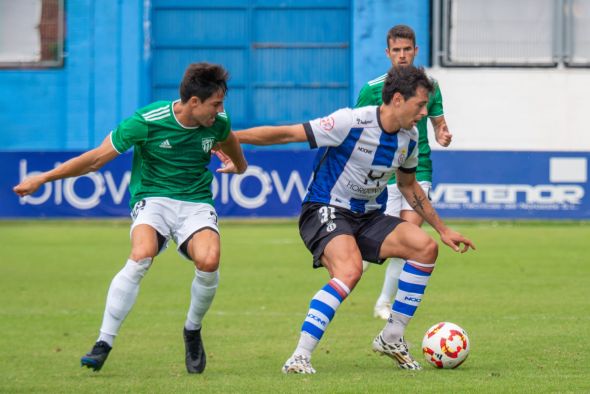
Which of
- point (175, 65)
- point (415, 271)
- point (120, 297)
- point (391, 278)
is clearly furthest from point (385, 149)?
point (175, 65)

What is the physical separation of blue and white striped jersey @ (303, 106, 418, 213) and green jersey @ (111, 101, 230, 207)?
0.66 metres

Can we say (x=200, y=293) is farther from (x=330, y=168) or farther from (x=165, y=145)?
(x=330, y=168)

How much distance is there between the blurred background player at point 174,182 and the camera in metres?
7.83

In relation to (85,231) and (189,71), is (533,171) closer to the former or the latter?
(85,231)

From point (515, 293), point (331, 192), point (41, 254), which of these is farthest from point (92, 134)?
point (331, 192)

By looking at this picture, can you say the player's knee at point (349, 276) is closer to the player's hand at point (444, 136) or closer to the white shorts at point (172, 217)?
the white shorts at point (172, 217)

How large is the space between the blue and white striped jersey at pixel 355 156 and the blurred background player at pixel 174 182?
59 cm

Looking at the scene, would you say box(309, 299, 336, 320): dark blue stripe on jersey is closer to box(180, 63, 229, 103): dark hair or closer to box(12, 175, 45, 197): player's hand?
box(180, 63, 229, 103): dark hair

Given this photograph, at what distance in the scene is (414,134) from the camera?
26.9ft

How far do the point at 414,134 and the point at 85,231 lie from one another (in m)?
15.2

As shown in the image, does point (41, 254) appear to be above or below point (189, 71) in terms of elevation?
below

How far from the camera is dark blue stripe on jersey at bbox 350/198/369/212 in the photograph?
8258 mm

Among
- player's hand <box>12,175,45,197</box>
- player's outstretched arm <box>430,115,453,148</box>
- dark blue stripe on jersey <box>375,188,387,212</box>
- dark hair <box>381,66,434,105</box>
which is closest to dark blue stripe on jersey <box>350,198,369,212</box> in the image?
dark blue stripe on jersey <box>375,188,387,212</box>

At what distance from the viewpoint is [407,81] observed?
308 inches
